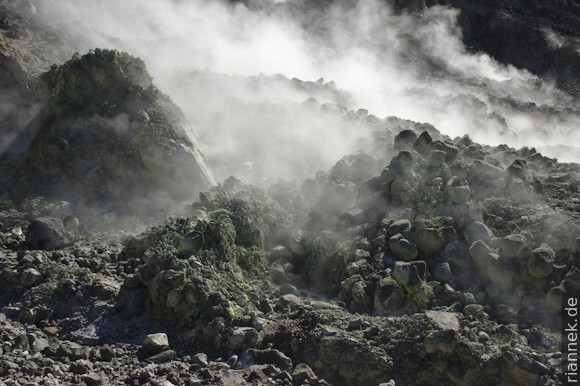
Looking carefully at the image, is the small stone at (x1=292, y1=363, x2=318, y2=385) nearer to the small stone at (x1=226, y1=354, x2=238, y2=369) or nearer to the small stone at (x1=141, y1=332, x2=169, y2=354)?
the small stone at (x1=226, y1=354, x2=238, y2=369)

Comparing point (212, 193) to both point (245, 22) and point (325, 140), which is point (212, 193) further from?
point (245, 22)

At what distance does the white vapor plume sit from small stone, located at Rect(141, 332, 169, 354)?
2977 mm

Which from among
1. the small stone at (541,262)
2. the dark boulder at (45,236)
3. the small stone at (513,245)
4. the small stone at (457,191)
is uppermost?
the small stone at (457,191)

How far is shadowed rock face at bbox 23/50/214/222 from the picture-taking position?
6.05 meters

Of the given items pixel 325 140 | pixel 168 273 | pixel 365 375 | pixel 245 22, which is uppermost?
pixel 245 22

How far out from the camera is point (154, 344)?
4.00 metres

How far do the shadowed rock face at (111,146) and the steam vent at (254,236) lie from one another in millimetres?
21

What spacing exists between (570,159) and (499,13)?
1143 cm

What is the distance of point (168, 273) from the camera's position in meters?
4.39

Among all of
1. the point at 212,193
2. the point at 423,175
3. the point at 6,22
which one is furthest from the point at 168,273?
the point at 6,22

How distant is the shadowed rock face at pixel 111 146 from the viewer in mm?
6055

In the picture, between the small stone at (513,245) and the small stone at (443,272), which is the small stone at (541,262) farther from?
the small stone at (443,272)

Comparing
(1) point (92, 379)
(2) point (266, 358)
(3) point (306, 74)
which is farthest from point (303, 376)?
(3) point (306, 74)

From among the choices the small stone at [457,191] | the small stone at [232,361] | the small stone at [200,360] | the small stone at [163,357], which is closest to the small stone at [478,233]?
the small stone at [457,191]
